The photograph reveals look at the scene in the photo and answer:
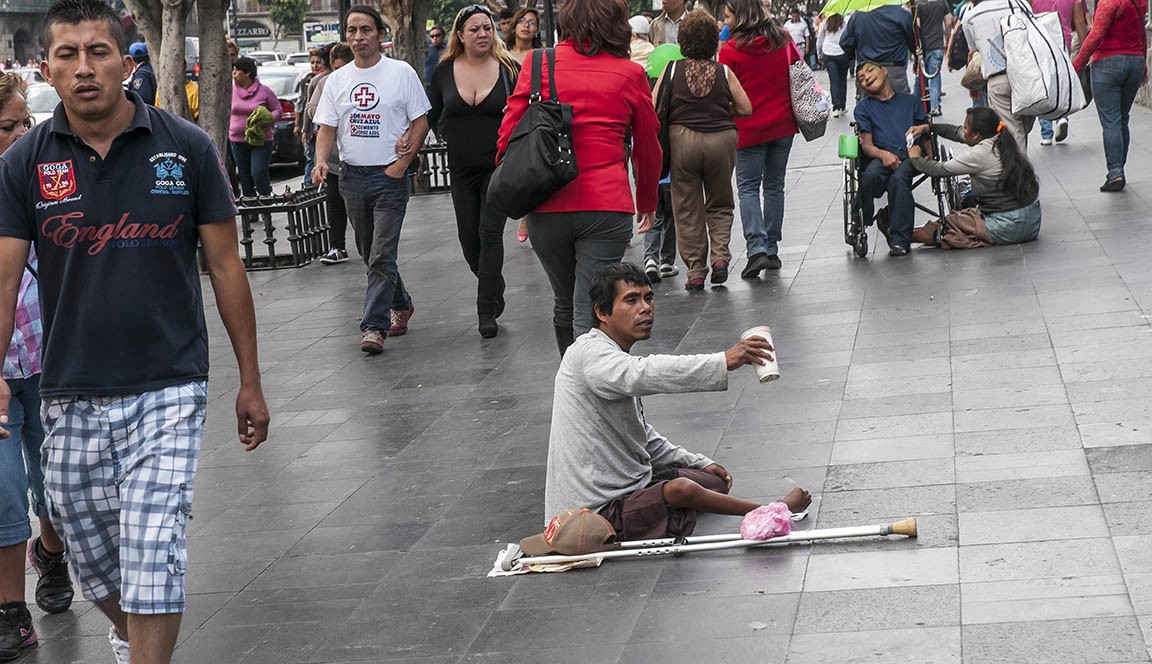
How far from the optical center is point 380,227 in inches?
383

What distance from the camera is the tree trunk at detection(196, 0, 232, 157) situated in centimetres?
1502

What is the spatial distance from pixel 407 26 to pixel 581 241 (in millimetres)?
14791

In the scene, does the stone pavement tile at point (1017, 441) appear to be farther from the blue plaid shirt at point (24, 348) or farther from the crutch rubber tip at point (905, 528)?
the blue plaid shirt at point (24, 348)

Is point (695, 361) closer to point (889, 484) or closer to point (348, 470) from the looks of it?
point (889, 484)

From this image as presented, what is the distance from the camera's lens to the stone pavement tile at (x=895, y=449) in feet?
20.1

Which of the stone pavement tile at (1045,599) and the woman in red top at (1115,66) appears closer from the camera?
the stone pavement tile at (1045,599)

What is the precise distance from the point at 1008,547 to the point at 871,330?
12.4 ft

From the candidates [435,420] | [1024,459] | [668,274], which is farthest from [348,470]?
[668,274]

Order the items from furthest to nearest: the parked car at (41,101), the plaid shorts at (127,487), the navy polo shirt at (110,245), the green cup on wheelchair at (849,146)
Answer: the parked car at (41,101) → the green cup on wheelchair at (849,146) → the navy polo shirt at (110,245) → the plaid shorts at (127,487)

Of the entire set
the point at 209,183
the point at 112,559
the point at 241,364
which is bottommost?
the point at 112,559

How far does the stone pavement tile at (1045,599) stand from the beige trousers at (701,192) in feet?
19.4

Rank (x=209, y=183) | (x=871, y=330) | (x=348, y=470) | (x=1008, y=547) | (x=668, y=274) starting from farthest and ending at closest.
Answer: (x=668, y=274) → (x=871, y=330) → (x=348, y=470) → (x=1008, y=547) → (x=209, y=183)

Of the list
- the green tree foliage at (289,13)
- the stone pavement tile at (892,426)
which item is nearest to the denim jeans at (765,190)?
the stone pavement tile at (892,426)

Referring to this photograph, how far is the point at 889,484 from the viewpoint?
5.77m
